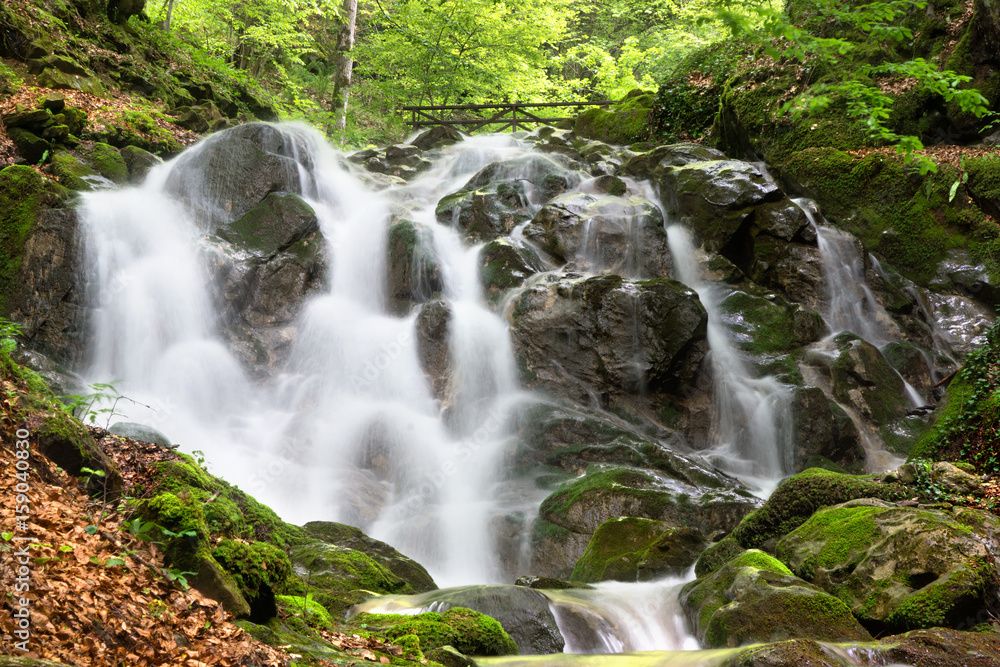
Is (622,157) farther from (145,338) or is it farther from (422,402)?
(145,338)

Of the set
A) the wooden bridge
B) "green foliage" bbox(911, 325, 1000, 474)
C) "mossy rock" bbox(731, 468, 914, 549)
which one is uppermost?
the wooden bridge

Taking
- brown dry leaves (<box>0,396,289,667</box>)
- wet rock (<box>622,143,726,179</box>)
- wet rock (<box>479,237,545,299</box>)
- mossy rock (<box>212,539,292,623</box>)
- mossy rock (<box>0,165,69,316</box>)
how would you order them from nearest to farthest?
brown dry leaves (<box>0,396,289,667</box>) < mossy rock (<box>212,539,292,623</box>) < mossy rock (<box>0,165,69,316</box>) < wet rock (<box>479,237,545,299</box>) < wet rock (<box>622,143,726,179</box>)

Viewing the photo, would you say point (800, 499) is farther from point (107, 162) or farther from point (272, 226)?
point (107, 162)

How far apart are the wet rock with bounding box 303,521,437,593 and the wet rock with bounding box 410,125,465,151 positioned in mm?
15134

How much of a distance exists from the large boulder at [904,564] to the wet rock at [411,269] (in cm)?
851

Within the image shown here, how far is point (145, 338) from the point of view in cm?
1062

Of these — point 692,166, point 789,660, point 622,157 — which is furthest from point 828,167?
point 789,660

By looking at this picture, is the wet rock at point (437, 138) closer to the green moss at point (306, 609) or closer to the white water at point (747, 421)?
the white water at point (747, 421)

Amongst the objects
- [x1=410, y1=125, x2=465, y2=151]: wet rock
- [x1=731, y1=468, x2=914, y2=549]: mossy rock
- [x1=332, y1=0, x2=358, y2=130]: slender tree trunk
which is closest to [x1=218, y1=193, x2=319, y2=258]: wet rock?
[x1=410, y1=125, x2=465, y2=151]: wet rock

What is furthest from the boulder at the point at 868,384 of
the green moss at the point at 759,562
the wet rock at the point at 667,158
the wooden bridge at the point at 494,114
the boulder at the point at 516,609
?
the wooden bridge at the point at 494,114

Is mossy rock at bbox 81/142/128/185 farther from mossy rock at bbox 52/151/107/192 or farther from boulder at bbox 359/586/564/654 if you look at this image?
boulder at bbox 359/586/564/654

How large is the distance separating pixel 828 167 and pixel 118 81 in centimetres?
1661

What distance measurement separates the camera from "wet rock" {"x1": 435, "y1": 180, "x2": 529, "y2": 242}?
13.9 metres

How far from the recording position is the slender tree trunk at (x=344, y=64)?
857 inches
